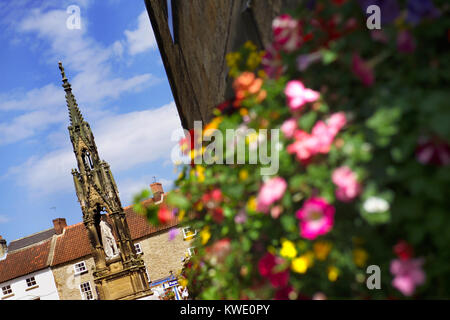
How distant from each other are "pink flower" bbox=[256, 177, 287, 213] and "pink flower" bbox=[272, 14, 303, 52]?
58 centimetres

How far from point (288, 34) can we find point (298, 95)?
0.34m

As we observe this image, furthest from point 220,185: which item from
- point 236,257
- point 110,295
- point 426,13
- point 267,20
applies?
point 110,295

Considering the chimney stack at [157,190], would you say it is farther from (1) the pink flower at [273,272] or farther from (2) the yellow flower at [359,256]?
(2) the yellow flower at [359,256]

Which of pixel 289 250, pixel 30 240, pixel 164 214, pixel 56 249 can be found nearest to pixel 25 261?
pixel 56 249

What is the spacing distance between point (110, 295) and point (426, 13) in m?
19.0

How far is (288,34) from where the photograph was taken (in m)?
2.06

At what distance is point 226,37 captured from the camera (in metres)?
4.90

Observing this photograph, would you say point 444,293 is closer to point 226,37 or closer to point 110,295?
point 226,37

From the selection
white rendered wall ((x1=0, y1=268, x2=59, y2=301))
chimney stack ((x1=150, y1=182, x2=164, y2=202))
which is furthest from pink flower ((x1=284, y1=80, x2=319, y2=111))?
white rendered wall ((x1=0, y1=268, x2=59, y2=301))

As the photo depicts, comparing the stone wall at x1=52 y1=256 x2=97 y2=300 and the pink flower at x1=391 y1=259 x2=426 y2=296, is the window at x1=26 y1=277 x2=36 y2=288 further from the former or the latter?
the pink flower at x1=391 y1=259 x2=426 y2=296

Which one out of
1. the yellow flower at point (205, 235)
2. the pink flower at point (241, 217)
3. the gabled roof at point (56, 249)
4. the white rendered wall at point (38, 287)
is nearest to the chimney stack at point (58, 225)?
the gabled roof at point (56, 249)

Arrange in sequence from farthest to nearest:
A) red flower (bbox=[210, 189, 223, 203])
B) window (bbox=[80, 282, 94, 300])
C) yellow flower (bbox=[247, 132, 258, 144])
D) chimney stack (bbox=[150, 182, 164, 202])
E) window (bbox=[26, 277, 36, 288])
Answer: chimney stack (bbox=[150, 182, 164, 202]) → window (bbox=[26, 277, 36, 288]) → window (bbox=[80, 282, 94, 300]) → red flower (bbox=[210, 189, 223, 203]) → yellow flower (bbox=[247, 132, 258, 144])

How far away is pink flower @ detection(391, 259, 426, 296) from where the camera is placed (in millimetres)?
1536

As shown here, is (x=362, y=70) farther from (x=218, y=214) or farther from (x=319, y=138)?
(x=218, y=214)
